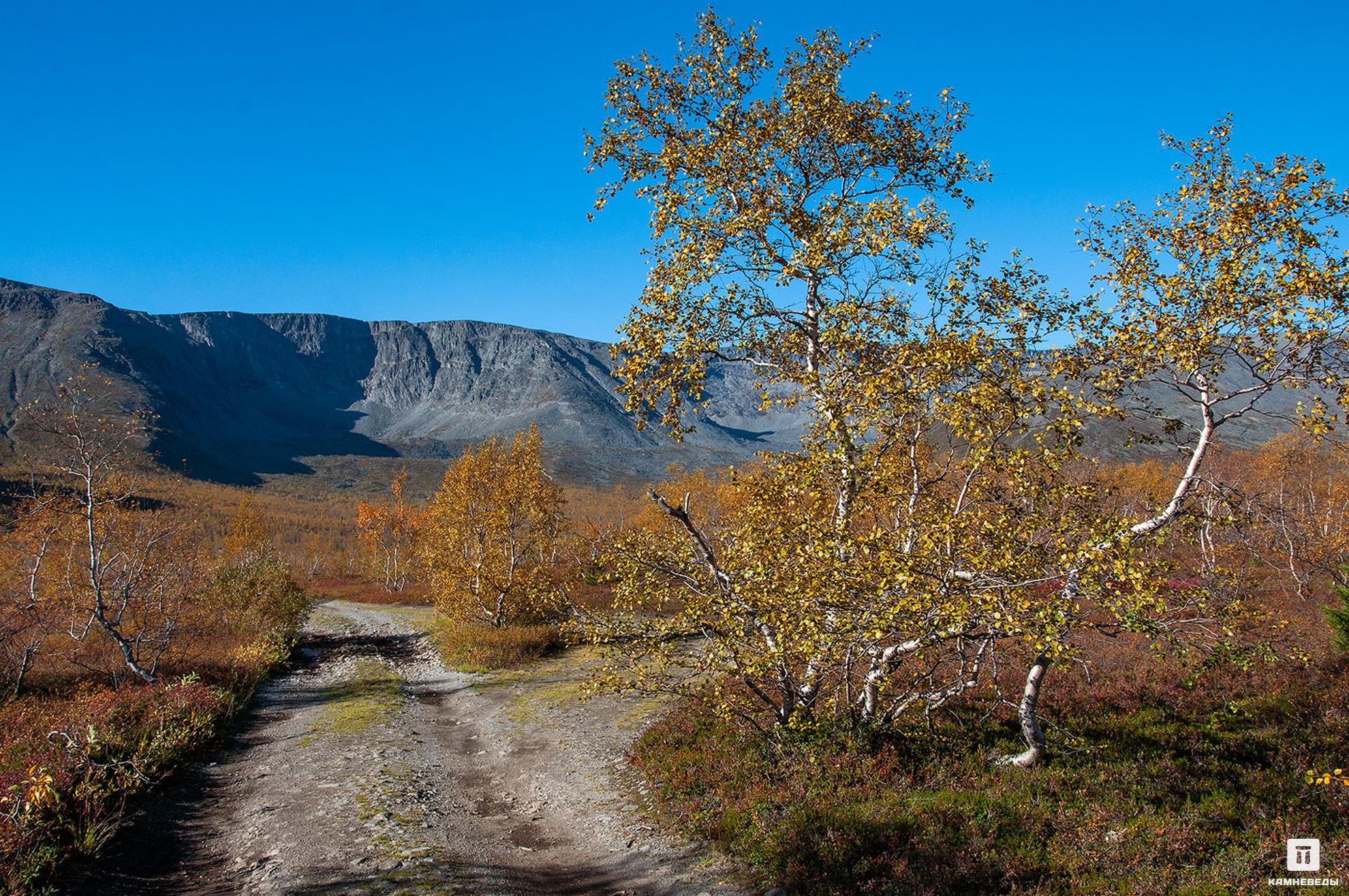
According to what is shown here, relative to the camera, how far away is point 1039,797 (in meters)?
9.37

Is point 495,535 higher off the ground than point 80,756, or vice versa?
point 495,535

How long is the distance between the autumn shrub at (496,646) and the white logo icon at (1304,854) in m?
20.9

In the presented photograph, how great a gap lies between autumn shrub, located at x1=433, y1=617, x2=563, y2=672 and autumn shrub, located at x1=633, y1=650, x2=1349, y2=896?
14.1 metres

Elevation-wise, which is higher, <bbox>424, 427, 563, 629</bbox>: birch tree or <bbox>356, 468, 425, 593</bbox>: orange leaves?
<bbox>424, 427, 563, 629</bbox>: birch tree

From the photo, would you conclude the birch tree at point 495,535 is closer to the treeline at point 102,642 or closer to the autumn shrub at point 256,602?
the autumn shrub at point 256,602

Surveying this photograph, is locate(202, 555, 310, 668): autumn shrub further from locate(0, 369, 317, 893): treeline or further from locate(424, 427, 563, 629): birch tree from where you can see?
locate(424, 427, 563, 629): birch tree

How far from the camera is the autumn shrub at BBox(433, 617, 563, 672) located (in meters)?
26.6

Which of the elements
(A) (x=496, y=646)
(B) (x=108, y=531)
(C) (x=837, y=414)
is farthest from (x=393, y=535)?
(C) (x=837, y=414)

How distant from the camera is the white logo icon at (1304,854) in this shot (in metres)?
7.36

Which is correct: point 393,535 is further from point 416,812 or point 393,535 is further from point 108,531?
point 416,812

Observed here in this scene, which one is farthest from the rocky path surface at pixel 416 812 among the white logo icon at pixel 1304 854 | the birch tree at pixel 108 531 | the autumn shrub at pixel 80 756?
the white logo icon at pixel 1304 854

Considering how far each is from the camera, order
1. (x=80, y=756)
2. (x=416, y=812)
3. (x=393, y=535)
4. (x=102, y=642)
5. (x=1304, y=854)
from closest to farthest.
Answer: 1. (x=1304, y=854)
2. (x=416, y=812)
3. (x=80, y=756)
4. (x=102, y=642)
5. (x=393, y=535)

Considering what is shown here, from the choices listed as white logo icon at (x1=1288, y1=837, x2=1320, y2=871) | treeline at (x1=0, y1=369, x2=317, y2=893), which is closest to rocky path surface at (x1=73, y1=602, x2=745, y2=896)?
treeline at (x1=0, y1=369, x2=317, y2=893)

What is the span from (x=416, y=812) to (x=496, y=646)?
16104 mm
